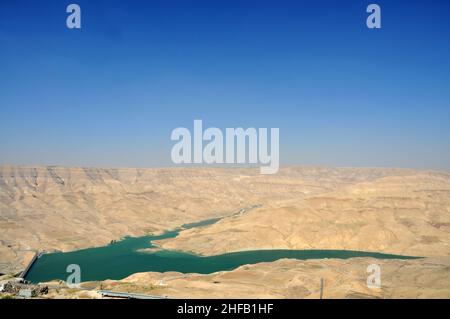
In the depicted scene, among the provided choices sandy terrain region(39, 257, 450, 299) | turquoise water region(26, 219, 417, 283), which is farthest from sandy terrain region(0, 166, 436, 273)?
sandy terrain region(39, 257, 450, 299)


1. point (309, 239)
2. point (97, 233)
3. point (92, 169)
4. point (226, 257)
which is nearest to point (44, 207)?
point (97, 233)

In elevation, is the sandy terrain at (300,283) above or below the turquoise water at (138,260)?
above

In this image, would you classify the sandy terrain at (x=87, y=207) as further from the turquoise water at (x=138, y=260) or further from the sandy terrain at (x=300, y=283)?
the sandy terrain at (x=300, y=283)

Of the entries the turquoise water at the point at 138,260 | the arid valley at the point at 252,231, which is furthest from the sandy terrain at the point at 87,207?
the turquoise water at the point at 138,260

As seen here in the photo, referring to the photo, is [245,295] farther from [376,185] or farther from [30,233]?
[376,185]

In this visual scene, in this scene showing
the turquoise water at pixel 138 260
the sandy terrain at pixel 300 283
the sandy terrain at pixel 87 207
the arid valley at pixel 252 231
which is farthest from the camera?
the sandy terrain at pixel 87 207

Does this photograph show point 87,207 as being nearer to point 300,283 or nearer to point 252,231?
point 252,231

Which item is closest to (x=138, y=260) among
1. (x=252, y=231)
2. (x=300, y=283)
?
(x=252, y=231)
